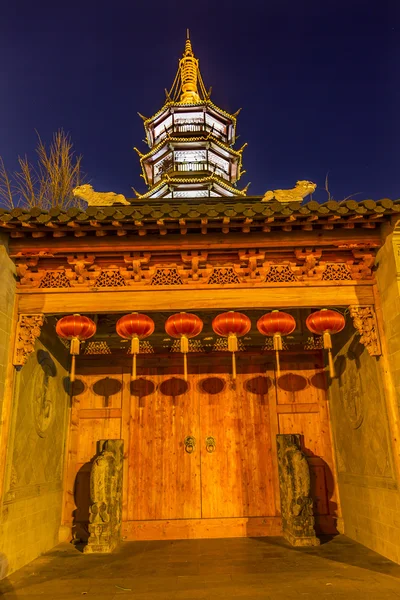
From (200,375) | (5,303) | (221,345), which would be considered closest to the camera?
(5,303)

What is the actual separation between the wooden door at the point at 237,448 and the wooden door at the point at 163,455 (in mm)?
206

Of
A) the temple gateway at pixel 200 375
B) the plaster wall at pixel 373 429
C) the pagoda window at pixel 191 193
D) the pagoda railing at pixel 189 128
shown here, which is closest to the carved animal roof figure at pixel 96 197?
the temple gateway at pixel 200 375

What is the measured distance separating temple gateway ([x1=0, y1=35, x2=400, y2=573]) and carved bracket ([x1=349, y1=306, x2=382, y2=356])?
0.02 m

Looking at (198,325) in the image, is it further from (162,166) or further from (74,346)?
(162,166)

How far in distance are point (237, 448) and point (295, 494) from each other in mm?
1267

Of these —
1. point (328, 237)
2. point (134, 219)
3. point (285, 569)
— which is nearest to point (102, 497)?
point (285, 569)

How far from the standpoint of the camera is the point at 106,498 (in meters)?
6.20

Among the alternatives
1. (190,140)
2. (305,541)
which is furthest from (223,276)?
(190,140)

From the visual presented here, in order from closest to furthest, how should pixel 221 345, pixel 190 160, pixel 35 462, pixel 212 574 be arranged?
pixel 212 574, pixel 35 462, pixel 221 345, pixel 190 160

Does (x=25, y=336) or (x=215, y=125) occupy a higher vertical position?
(x=215, y=125)

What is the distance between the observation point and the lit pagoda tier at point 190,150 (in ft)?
52.4

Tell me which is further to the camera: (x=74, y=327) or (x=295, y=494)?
(x=295, y=494)

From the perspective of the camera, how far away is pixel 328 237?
213 inches

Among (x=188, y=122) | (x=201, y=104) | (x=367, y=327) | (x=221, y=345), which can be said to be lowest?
(x=367, y=327)
